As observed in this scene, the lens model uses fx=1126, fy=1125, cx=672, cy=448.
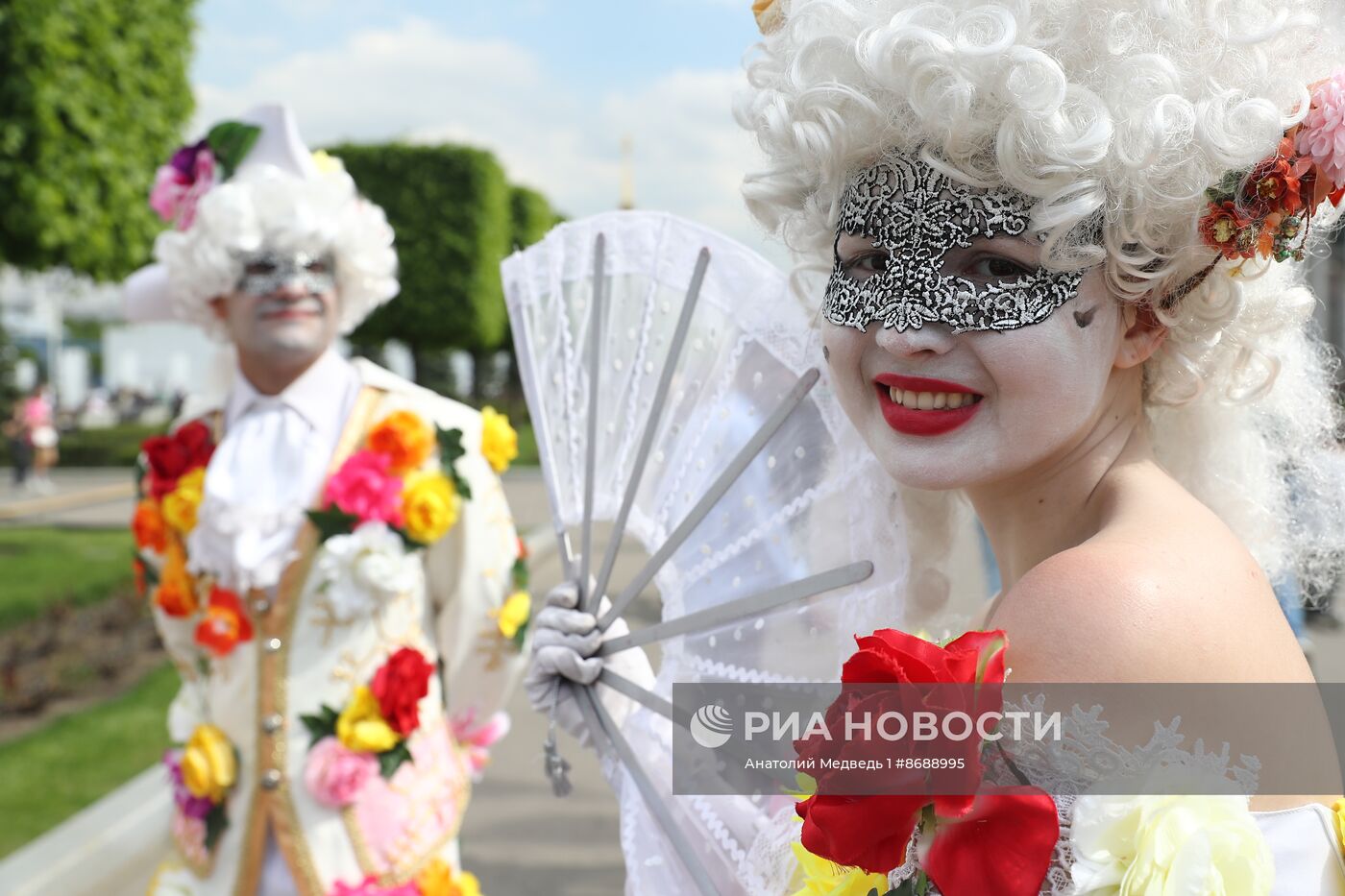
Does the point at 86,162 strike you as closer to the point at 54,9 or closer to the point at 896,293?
the point at 54,9

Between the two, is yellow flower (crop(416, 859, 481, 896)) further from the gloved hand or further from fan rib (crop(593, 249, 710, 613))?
fan rib (crop(593, 249, 710, 613))

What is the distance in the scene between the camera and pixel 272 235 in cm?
300

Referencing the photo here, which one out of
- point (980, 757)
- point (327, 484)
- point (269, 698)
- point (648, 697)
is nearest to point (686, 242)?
point (648, 697)

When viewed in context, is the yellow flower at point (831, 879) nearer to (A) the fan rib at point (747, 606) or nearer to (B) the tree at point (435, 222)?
(A) the fan rib at point (747, 606)

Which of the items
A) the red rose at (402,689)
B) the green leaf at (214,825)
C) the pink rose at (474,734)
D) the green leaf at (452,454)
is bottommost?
the green leaf at (214,825)

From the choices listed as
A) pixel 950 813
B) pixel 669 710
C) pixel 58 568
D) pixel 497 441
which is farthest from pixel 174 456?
pixel 58 568

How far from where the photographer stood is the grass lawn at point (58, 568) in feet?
27.2

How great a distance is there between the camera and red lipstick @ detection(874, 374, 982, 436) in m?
1.32

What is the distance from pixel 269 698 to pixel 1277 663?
7.41 ft

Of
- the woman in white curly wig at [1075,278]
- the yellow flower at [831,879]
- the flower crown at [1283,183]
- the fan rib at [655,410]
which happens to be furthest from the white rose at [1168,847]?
the fan rib at [655,410]

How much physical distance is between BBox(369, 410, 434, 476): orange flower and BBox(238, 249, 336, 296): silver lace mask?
16.7 inches

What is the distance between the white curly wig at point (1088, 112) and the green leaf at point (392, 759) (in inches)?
72.2

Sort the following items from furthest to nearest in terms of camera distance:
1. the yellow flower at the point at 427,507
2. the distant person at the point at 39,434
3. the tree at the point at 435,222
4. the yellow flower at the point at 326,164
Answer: the tree at the point at 435,222 < the distant person at the point at 39,434 < the yellow flower at the point at 326,164 < the yellow flower at the point at 427,507

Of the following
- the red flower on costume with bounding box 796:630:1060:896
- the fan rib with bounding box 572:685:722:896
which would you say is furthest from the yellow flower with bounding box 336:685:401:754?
the red flower on costume with bounding box 796:630:1060:896
